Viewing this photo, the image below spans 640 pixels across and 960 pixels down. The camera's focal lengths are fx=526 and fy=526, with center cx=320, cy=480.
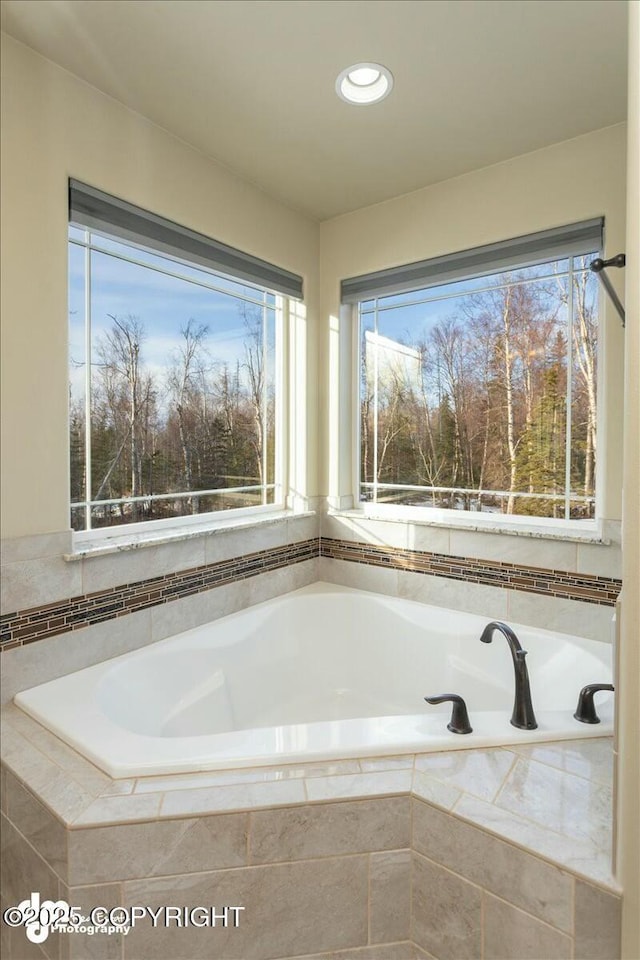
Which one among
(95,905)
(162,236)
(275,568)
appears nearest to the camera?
(95,905)

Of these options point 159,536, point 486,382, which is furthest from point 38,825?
point 486,382

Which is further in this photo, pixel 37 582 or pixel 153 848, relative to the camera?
pixel 37 582

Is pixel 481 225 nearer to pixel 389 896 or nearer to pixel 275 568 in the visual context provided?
pixel 275 568

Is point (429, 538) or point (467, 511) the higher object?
point (467, 511)

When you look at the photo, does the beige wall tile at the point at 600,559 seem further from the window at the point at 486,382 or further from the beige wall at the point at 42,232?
the beige wall at the point at 42,232

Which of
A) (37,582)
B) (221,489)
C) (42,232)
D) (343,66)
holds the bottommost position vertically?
(37,582)

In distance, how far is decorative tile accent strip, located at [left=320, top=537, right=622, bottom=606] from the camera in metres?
2.12

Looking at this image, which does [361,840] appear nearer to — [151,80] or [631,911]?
[631,911]

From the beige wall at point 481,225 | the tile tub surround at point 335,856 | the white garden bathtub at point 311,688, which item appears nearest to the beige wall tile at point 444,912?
the tile tub surround at point 335,856

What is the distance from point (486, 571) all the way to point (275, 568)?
102cm

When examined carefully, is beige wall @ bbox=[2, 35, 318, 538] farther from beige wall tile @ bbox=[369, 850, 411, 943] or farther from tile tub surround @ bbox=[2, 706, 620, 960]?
beige wall tile @ bbox=[369, 850, 411, 943]

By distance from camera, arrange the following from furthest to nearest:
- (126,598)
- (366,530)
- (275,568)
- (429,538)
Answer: (366,530), (275,568), (429,538), (126,598)

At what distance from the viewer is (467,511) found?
2.57 meters

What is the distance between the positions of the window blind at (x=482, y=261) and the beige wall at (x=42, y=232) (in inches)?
47.0
